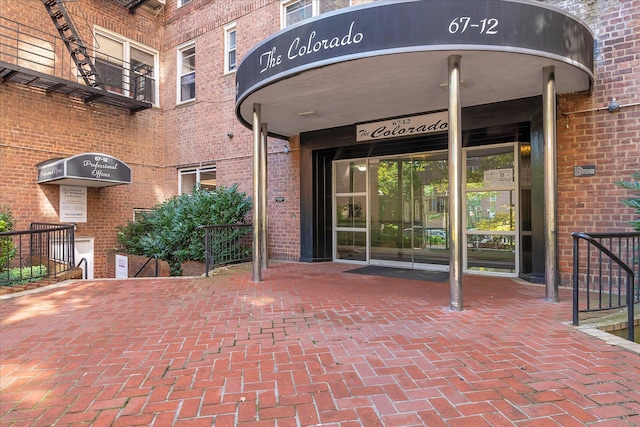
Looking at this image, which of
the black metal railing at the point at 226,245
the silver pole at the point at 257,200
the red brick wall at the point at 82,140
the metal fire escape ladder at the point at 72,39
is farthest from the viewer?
the metal fire escape ladder at the point at 72,39

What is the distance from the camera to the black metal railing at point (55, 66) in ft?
27.1

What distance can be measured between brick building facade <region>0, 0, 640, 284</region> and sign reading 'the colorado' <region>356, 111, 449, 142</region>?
1.71 m

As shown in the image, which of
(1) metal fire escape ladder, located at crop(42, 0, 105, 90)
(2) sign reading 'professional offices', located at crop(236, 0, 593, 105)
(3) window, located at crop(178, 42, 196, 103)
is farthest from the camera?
(3) window, located at crop(178, 42, 196, 103)

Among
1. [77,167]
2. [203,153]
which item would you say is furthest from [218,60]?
[77,167]

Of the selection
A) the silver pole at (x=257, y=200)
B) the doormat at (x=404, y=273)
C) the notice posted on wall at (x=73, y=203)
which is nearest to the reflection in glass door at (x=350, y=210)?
the doormat at (x=404, y=273)

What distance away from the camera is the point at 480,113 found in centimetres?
590

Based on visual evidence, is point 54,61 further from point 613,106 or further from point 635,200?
point 635,200

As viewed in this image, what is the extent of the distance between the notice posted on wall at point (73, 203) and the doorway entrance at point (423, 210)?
6.94 m

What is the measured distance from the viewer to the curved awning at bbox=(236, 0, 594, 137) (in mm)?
3746

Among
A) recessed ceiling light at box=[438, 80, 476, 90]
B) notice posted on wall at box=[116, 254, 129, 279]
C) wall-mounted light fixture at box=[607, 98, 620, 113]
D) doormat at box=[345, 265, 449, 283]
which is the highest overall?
recessed ceiling light at box=[438, 80, 476, 90]

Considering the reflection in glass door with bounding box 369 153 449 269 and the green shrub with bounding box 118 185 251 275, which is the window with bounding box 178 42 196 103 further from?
the reflection in glass door with bounding box 369 153 449 269

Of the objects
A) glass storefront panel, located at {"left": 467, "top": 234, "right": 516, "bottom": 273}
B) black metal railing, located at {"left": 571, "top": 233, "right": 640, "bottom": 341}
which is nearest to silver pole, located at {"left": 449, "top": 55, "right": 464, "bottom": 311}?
black metal railing, located at {"left": 571, "top": 233, "right": 640, "bottom": 341}

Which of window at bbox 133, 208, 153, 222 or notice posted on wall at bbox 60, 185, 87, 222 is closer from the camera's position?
notice posted on wall at bbox 60, 185, 87, 222

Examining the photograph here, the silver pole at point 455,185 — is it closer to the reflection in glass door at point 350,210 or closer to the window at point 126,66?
the reflection in glass door at point 350,210
